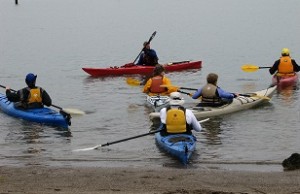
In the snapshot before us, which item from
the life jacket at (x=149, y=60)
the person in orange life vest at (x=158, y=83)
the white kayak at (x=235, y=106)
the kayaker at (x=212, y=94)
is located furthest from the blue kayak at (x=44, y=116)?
the life jacket at (x=149, y=60)

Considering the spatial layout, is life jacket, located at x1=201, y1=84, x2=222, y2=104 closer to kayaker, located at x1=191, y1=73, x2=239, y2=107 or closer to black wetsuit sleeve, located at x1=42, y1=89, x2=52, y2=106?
kayaker, located at x1=191, y1=73, x2=239, y2=107

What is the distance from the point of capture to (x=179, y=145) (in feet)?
38.1

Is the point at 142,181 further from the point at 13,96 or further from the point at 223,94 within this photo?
the point at 13,96

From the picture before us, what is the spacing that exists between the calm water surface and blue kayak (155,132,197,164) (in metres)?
0.23

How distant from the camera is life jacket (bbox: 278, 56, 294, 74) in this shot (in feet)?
70.1

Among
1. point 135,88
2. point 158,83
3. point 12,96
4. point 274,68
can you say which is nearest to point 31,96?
point 12,96

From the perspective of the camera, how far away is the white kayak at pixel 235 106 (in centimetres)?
1584

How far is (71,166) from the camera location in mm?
11602

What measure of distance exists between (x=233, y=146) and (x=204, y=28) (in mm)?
36506

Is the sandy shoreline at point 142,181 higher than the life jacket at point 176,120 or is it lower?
lower

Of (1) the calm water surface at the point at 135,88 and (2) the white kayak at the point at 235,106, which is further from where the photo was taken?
(2) the white kayak at the point at 235,106

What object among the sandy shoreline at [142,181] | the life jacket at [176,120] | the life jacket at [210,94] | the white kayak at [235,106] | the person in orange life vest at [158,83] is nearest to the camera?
the sandy shoreline at [142,181]

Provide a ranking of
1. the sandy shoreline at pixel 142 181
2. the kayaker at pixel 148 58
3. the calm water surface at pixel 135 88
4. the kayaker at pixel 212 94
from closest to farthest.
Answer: the sandy shoreline at pixel 142 181
the calm water surface at pixel 135 88
the kayaker at pixel 212 94
the kayaker at pixel 148 58

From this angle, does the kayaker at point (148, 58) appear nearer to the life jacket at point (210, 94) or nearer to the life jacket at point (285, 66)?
the life jacket at point (285, 66)
